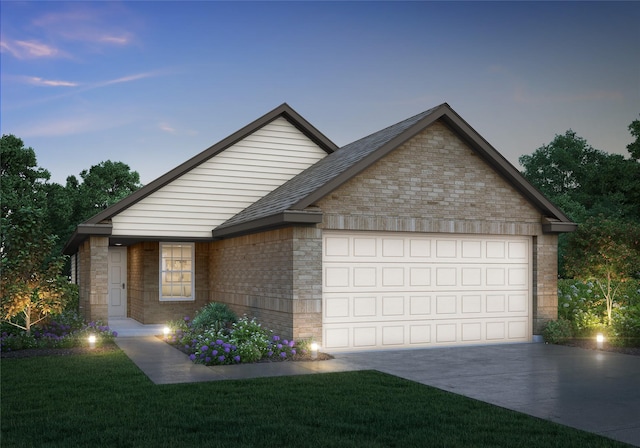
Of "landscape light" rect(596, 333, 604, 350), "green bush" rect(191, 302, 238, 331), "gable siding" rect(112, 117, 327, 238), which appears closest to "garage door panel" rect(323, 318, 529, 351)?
"landscape light" rect(596, 333, 604, 350)

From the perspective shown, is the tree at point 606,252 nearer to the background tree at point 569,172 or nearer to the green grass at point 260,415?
the green grass at point 260,415

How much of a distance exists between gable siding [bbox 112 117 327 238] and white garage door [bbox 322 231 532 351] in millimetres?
5605

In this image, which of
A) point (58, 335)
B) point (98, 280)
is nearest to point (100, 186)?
point (98, 280)

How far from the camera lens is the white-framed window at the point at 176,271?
21.2m

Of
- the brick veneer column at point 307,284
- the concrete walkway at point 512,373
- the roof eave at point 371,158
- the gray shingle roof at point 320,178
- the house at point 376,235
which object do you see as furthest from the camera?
the house at point 376,235

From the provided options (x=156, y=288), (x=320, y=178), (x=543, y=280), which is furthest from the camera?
(x=156, y=288)

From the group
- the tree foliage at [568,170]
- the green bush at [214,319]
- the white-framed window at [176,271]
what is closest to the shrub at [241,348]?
the green bush at [214,319]

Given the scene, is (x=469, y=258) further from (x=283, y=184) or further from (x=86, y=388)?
(x=86, y=388)

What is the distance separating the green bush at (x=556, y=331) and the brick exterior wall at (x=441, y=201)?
0.64ft

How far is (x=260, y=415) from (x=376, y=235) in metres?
7.74

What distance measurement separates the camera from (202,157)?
19422 mm

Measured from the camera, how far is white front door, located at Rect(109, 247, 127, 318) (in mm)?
25078

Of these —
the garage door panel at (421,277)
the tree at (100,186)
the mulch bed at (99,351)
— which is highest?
the tree at (100,186)

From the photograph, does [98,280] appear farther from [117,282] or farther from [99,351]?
[117,282]
